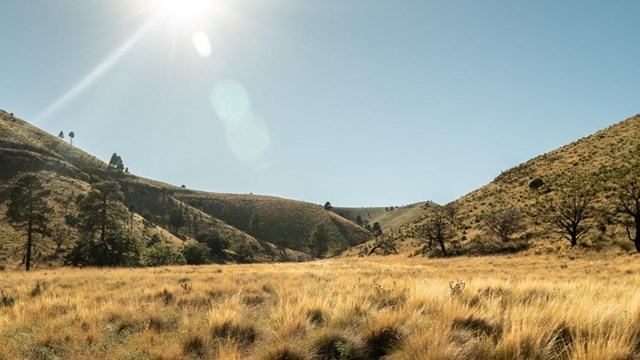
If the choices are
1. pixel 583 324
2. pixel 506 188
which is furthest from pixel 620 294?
pixel 506 188

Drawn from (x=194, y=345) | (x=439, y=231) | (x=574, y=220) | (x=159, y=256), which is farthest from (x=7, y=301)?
(x=159, y=256)

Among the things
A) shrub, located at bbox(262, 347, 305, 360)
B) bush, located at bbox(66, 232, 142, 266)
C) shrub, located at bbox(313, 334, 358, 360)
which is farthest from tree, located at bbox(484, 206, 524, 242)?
bush, located at bbox(66, 232, 142, 266)

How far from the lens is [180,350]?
4.98 m

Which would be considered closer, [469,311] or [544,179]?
[469,311]

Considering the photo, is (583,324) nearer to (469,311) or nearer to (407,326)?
(469,311)

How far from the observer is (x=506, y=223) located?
43.2 metres

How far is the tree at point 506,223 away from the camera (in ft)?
141

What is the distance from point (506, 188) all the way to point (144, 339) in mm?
70200

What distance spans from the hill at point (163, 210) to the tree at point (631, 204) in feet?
261

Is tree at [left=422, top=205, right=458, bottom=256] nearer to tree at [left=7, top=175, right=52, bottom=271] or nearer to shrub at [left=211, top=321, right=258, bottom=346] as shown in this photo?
shrub at [left=211, top=321, right=258, bottom=346]

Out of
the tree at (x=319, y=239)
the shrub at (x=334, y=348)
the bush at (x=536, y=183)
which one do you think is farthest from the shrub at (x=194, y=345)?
the tree at (x=319, y=239)

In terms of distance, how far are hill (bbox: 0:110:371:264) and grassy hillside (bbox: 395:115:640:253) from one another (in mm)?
67214

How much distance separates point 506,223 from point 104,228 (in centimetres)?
5730

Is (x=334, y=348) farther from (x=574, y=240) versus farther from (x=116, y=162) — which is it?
(x=116, y=162)
